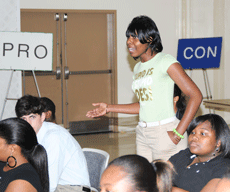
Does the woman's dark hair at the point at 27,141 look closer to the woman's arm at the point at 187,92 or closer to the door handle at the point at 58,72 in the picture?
the woman's arm at the point at 187,92

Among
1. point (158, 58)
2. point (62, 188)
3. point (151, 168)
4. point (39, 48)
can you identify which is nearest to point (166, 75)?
point (158, 58)

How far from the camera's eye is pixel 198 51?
6559mm

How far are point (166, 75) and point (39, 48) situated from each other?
3.09 meters

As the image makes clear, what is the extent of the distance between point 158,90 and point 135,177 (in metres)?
1.11

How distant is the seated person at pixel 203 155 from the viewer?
1.68m

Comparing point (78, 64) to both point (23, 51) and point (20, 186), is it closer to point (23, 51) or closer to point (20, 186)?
point (23, 51)

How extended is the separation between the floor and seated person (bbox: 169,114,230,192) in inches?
129

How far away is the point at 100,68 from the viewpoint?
6.82 meters

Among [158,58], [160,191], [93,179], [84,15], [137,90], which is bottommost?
[93,179]

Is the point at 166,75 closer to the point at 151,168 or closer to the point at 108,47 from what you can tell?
the point at 151,168

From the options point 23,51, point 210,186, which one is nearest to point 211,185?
point 210,186

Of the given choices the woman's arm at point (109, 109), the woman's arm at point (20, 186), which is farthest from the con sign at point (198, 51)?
the woman's arm at point (20, 186)

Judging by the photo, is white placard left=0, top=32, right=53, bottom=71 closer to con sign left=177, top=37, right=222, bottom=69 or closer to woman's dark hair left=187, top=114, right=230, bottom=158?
con sign left=177, top=37, right=222, bottom=69

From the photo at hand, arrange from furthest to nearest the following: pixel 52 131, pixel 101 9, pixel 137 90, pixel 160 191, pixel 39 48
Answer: pixel 101 9 → pixel 39 48 → pixel 137 90 → pixel 52 131 → pixel 160 191
